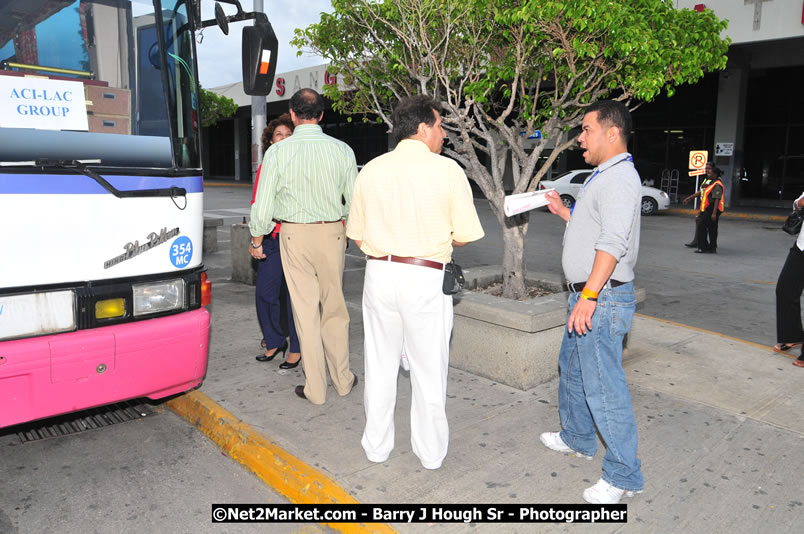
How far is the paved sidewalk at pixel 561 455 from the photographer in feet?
10.3

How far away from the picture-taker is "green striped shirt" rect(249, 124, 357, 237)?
13.6 feet

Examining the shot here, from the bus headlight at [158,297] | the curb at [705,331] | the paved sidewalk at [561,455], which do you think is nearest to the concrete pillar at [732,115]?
the curb at [705,331]

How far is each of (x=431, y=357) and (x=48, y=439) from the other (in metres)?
2.71

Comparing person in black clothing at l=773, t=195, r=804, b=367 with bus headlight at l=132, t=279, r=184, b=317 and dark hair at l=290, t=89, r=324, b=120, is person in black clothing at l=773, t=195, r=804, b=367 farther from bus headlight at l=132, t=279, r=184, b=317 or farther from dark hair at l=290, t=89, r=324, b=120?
bus headlight at l=132, t=279, r=184, b=317

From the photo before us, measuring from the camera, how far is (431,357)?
3.27 metres

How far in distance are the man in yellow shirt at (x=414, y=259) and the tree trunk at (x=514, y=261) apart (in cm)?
249

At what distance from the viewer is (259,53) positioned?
4.21 meters

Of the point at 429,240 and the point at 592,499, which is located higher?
the point at 429,240

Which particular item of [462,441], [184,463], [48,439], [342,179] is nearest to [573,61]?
[342,179]

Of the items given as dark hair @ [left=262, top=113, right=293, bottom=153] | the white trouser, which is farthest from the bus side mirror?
the white trouser

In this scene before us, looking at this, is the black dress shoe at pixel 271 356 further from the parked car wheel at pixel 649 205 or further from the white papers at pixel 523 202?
the parked car wheel at pixel 649 205

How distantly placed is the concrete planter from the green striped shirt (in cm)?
149

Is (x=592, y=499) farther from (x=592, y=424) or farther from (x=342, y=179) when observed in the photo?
(x=342, y=179)

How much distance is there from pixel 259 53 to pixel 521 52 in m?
2.56
